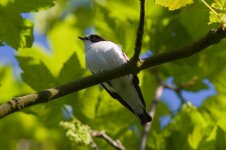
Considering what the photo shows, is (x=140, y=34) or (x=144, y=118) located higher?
(x=140, y=34)

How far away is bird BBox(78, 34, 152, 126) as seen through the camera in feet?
10.7

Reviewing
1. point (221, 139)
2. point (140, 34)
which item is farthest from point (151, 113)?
point (140, 34)

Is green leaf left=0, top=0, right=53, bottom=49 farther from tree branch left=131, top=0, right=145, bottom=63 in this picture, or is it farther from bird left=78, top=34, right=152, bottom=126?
bird left=78, top=34, right=152, bottom=126

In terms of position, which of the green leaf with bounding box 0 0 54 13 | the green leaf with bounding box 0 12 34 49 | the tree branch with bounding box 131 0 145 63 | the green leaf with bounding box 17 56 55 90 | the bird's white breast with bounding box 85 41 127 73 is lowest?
the bird's white breast with bounding box 85 41 127 73

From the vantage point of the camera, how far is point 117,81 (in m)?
3.50

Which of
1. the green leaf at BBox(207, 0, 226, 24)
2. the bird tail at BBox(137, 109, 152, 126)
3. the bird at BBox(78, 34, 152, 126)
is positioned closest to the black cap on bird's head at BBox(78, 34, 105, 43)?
the bird at BBox(78, 34, 152, 126)

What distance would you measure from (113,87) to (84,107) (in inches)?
21.2

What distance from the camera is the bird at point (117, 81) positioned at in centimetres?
327

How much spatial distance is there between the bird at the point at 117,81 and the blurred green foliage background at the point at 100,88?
7 centimetres

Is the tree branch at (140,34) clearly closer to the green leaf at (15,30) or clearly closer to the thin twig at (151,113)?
the green leaf at (15,30)

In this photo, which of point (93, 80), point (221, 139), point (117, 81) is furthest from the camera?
point (117, 81)

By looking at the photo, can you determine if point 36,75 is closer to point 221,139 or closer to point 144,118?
point 144,118

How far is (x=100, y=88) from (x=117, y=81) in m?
0.39

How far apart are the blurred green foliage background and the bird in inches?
2.7
